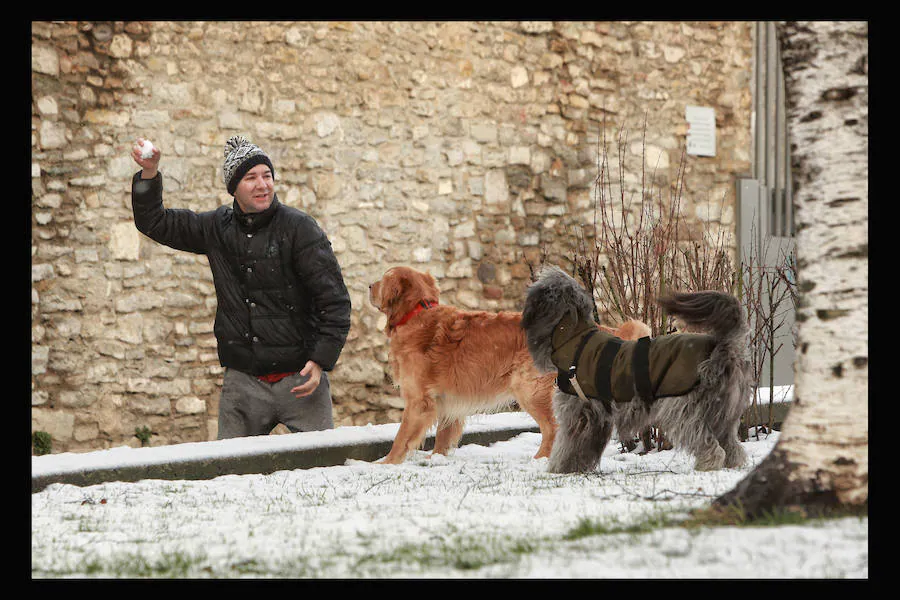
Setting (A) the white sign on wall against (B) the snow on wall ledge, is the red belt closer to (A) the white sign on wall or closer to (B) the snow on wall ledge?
(B) the snow on wall ledge

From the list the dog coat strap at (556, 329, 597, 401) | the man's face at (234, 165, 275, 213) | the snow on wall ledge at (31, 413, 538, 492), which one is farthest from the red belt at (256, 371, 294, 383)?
the dog coat strap at (556, 329, 597, 401)

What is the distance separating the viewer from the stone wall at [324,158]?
27.6ft

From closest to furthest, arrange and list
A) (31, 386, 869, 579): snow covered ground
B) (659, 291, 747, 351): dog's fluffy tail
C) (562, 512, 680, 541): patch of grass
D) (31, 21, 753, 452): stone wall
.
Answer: (31, 386, 869, 579): snow covered ground
(562, 512, 680, 541): patch of grass
(659, 291, 747, 351): dog's fluffy tail
(31, 21, 753, 452): stone wall

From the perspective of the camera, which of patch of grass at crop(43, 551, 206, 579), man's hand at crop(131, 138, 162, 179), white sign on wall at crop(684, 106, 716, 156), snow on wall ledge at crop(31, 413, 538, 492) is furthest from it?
white sign on wall at crop(684, 106, 716, 156)

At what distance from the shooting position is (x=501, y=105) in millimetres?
9703

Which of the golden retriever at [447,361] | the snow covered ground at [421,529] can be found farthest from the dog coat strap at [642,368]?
the golden retriever at [447,361]

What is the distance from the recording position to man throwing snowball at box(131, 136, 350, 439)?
541 centimetres

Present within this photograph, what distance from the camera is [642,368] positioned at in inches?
180

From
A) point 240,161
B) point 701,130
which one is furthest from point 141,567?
point 701,130

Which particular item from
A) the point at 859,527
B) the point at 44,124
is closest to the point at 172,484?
the point at 859,527

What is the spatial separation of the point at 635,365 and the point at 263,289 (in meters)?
2.08

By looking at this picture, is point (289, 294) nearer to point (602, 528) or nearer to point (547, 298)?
→ point (547, 298)

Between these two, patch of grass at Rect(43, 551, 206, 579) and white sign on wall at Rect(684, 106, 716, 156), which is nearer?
patch of grass at Rect(43, 551, 206, 579)

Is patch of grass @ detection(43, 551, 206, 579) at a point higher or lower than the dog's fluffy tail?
lower
